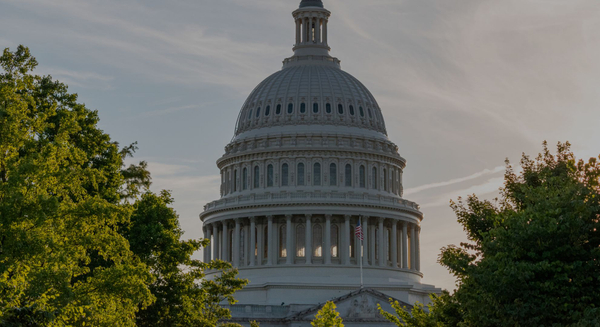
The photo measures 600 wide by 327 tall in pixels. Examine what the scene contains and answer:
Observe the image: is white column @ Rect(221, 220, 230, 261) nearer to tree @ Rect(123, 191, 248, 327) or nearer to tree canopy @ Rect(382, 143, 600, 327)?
tree @ Rect(123, 191, 248, 327)

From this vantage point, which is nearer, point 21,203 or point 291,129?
point 21,203

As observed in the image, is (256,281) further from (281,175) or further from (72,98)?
(72,98)

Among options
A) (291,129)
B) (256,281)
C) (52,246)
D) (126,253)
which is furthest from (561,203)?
(291,129)

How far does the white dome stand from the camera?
133875 millimetres

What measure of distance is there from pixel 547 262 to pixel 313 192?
293 feet

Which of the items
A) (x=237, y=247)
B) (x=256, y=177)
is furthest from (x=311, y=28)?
(x=237, y=247)

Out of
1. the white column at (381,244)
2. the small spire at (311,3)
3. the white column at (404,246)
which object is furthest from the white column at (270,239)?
the small spire at (311,3)

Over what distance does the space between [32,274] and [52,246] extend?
1.04 meters

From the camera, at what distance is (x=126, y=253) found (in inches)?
1548

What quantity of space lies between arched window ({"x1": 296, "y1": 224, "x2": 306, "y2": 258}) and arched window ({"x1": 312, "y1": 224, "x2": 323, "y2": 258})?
1.17 meters

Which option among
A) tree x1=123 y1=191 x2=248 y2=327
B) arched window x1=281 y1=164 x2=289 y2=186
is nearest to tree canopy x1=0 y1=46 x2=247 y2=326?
tree x1=123 y1=191 x2=248 y2=327

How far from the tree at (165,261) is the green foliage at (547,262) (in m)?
15.9

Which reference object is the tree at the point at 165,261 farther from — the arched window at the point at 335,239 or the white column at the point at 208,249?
the white column at the point at 208,249

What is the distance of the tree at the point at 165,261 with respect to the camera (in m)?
52.7
